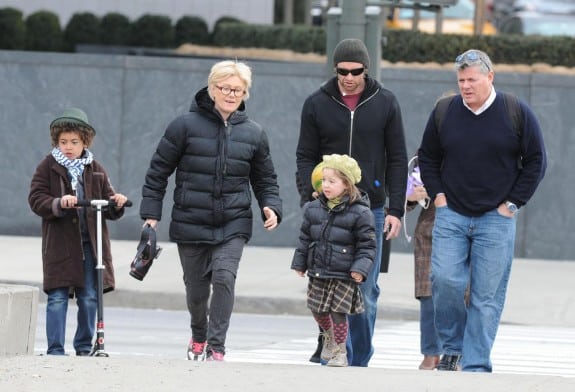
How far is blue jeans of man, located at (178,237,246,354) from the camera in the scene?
916 centimetres

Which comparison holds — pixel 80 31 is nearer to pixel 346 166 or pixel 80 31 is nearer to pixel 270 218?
pixel 270 218

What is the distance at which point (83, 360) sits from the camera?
823 centimetres

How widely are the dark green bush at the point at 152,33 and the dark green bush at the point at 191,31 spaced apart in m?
0.28

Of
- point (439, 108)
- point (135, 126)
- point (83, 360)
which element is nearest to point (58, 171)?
point (83, 360)

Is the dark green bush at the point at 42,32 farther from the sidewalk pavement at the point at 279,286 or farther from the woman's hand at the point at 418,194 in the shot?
the woman's hand at the point at 418,194

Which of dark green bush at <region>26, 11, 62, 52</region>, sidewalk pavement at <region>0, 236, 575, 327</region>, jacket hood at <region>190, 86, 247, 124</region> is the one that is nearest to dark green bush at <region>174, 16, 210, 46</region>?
dark green bush at <region>26, 11, 62, 52</region>

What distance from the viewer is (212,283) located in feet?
30.3

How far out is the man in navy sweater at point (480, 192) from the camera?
28.0 ft

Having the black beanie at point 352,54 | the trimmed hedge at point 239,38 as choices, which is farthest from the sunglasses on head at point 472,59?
the trimmed hedge at point 239,38

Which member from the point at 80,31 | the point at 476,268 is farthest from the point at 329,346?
the point at 80,31

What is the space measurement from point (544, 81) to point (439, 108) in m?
8.95

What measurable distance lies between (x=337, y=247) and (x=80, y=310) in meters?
1.77

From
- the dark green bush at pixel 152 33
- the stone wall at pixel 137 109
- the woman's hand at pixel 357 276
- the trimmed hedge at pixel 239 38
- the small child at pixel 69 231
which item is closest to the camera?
the woman's hand at pixel 357 276

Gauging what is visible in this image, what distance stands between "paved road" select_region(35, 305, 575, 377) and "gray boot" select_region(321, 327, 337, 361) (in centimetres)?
133
